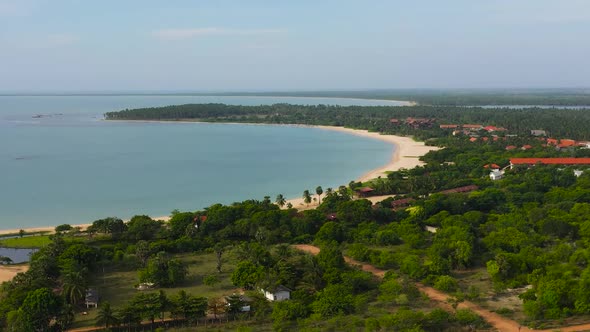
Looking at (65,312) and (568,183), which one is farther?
(568,183)

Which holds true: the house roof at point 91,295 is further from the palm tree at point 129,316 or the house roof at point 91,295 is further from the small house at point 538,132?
the small house at point 538,132

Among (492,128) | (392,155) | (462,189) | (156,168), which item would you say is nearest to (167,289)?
(462,189)

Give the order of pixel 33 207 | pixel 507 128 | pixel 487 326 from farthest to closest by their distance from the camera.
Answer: pixel 507 128, pixel 33 207, pixel 487 326

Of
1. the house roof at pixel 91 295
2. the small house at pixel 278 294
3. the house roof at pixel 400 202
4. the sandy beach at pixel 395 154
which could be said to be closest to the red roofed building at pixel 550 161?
the sandy beach at pixel 395 154

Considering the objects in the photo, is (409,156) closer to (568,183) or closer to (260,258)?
(568,183)

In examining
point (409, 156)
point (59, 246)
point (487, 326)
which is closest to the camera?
point (487, 326)

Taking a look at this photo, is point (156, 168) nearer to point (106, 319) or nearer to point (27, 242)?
point (27, 242)

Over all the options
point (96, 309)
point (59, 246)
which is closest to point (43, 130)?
point (59, 246)
